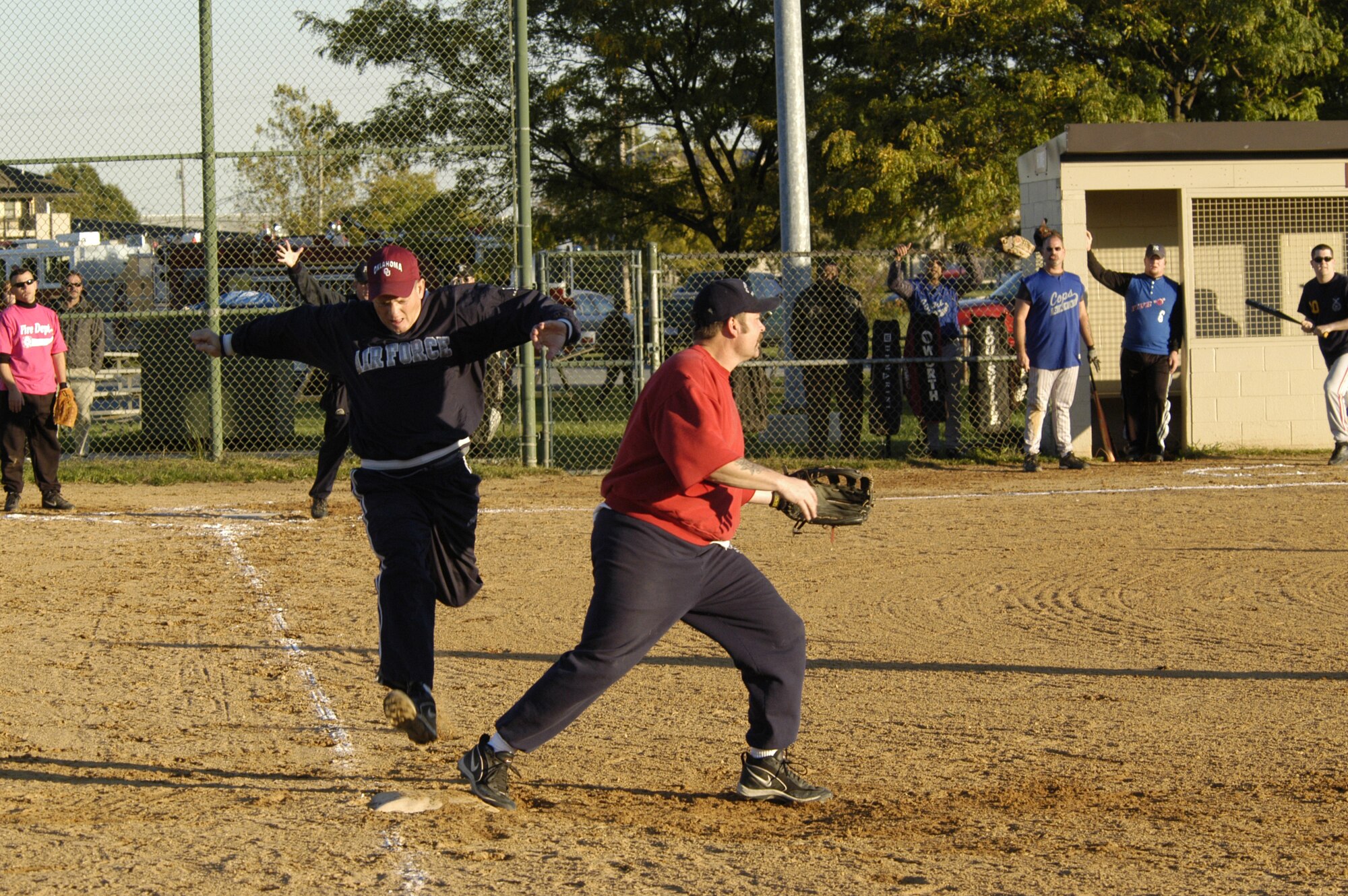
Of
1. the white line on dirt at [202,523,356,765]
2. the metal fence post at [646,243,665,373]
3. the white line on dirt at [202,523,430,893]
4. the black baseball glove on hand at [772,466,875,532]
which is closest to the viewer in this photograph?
the white line on dirt at [202,523,430,893]

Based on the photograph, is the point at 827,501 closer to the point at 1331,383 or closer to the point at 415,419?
the point at 415,419

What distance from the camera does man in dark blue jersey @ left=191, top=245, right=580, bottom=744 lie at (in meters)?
5.48

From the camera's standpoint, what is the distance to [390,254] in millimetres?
5531

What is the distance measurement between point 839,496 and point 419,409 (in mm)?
1726

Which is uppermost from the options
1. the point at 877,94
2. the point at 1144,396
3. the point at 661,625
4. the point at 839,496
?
the point at 877,94

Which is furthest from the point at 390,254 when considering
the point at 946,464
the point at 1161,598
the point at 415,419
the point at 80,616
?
the point at 946,464

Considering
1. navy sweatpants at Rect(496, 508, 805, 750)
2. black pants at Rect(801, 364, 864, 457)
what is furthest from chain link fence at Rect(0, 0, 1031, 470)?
navy sweatpants at Rect(496, 508, 805, 750)

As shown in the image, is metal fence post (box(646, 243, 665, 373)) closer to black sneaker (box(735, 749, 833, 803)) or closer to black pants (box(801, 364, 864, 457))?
black pants (box(801, 364, 864, 457))

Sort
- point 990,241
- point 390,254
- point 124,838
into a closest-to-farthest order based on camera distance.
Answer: point 124,838, point 390,254, point 990,241

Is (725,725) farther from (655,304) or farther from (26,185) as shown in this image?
(26,185)

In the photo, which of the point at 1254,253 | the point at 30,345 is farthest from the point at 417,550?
the point at 1254,253

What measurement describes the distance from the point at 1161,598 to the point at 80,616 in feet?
20.7

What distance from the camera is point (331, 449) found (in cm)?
1123

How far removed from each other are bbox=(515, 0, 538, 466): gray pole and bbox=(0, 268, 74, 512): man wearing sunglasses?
450 cm
